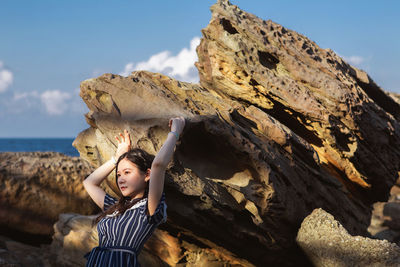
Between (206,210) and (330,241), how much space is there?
146cm

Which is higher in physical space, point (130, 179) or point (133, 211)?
point (130, 179)

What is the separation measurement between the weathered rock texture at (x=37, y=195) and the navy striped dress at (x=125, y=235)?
13.3ft

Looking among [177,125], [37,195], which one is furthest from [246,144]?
[37,195]

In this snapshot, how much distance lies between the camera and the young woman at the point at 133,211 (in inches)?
107

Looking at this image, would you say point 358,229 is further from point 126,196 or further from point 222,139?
point 126,196

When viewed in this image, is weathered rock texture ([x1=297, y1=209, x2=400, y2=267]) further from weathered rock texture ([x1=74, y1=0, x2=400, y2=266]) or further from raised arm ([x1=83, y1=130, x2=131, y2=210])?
raised arm ([x1=83, y1=130, x2=131, y2=210])

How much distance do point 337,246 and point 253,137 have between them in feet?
4.88

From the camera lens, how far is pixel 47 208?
21.5 ft

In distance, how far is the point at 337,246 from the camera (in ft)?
14.9

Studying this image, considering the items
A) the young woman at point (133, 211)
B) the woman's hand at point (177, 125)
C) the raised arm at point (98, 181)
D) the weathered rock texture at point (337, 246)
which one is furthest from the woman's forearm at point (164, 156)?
the weathered rock texture at point (337, 246)

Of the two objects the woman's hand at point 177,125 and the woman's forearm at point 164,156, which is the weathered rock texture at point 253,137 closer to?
the woman's hand at point 177,125

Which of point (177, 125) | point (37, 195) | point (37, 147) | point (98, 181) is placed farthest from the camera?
point (37, 147)

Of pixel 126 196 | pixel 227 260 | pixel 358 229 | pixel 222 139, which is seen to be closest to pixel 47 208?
pixel 227 260

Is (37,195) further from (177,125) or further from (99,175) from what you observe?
(177,125)
